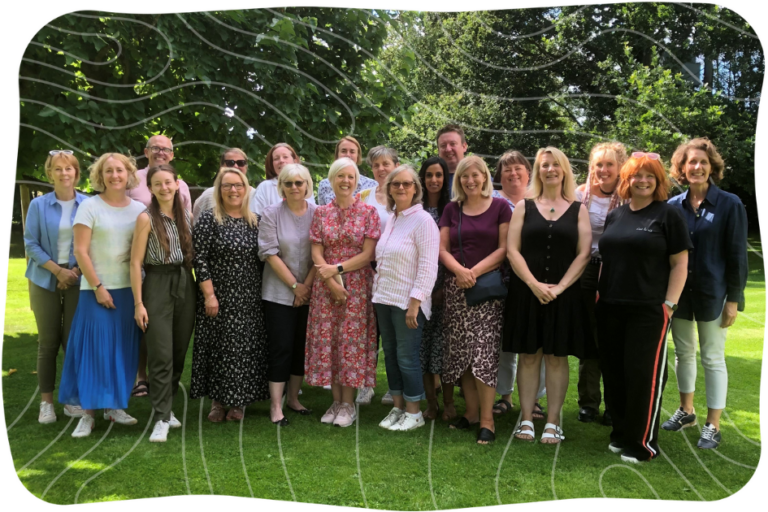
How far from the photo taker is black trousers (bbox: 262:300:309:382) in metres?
4.69

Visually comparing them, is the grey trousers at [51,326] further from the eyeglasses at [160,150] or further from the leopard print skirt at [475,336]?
the leopard print skirt at [475,336]

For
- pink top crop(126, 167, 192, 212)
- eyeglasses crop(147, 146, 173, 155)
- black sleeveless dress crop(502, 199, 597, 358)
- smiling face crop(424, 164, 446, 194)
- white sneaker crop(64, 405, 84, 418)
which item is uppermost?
eyeglasses crop(147, 146, 173, 155)

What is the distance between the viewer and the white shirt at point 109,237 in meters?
4.19

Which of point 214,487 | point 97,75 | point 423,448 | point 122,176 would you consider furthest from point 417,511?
point 97,75

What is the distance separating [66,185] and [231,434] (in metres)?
1.87

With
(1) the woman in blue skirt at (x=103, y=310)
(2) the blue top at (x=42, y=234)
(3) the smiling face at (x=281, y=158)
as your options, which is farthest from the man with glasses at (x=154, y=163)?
(3) the smiling face at (x=281, y=158)

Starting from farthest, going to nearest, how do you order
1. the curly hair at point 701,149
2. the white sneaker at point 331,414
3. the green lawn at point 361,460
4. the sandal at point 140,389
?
the sandal at point 140,389 < the white sneaker at point 331,414 < the curly hair at point 701,149 < the green lawn at point 361,460

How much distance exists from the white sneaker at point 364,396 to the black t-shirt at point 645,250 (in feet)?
6.93

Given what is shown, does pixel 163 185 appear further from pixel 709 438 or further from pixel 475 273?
pixel 709 438

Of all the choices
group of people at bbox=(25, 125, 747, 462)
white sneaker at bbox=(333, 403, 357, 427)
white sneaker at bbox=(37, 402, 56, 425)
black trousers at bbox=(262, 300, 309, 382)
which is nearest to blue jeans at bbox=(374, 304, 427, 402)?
group of people at bbox=(25, 125, 747, 462)

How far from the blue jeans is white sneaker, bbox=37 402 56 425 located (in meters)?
2.21

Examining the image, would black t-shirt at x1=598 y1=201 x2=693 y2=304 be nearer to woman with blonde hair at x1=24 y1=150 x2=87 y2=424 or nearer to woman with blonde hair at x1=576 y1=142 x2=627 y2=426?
woman with blonde hair at x1=576 y1=142 x2=627 y2=426

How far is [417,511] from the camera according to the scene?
3488 millimetres

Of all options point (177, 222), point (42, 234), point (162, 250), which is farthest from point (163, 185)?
point (42, 234)
